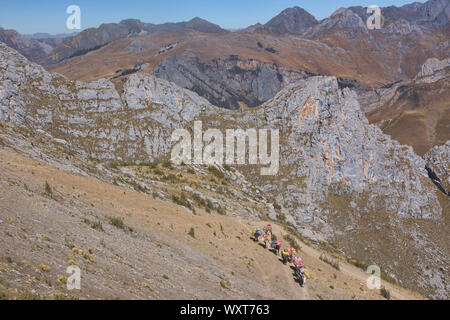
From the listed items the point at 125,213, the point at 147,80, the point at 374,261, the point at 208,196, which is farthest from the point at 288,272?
the point at 147,80

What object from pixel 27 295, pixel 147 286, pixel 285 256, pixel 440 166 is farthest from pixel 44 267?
pixel 440 166

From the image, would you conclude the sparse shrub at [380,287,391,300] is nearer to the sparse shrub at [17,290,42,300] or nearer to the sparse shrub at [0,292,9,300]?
the sparse shrub at [17,290,42,300]

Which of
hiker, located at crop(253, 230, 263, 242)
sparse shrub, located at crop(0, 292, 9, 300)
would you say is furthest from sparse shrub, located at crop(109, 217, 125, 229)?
hiker, located at crop(253, 230, 263, 242)

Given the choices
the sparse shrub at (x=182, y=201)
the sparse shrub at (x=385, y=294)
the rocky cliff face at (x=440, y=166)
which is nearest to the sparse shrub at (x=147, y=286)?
the sparse shrub at (x=182, y=201)

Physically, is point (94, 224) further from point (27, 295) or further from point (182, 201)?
point (182, 201)

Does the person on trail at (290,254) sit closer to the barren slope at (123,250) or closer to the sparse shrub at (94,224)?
the barren slope at (123,250)

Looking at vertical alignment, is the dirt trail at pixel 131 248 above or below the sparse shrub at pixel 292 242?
above

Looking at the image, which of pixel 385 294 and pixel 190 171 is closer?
pixel 385 294

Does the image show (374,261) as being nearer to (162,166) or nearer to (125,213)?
(162,166)
